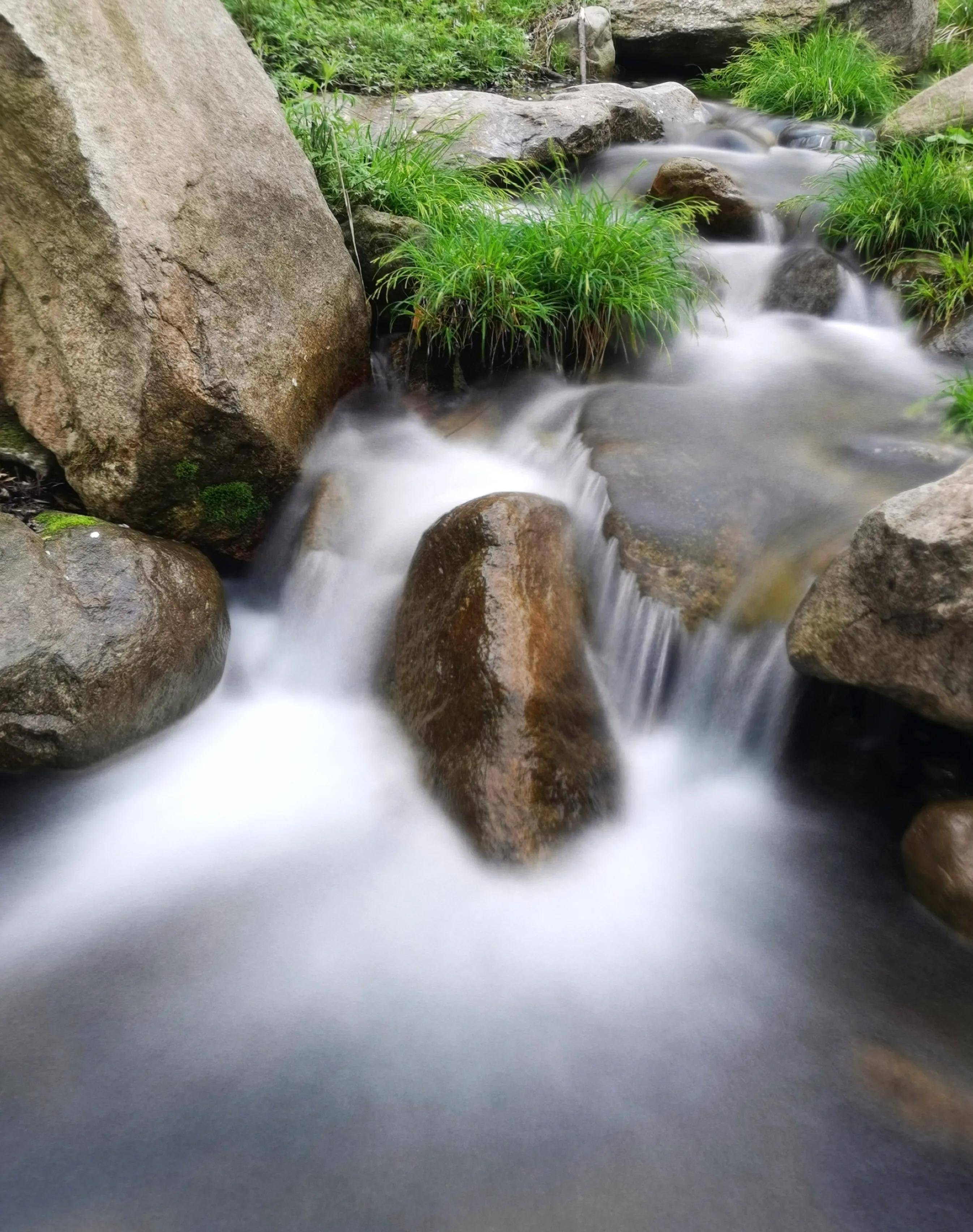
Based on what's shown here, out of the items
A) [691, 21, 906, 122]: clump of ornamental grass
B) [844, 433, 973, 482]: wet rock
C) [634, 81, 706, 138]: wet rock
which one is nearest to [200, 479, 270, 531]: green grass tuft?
[844, 433, 973, 482]: wet rock

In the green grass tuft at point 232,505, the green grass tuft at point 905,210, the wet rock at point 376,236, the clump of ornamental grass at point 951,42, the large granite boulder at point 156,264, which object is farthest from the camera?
the clump of ornamental grass at point 951,42

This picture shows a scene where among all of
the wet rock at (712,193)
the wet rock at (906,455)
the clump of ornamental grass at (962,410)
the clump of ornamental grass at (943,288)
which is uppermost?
the wet rock at (712,193)

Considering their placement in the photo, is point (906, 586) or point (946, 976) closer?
point (946, 976)

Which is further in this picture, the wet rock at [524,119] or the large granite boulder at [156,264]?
the wet rock at [524,119]

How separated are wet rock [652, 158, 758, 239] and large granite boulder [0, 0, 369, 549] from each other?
2.71 meters

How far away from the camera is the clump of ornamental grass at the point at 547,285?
414 centimetres

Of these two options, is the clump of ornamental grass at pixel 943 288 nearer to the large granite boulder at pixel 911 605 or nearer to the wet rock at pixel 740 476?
the wet rock at pixel 740 476

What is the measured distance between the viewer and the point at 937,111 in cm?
563

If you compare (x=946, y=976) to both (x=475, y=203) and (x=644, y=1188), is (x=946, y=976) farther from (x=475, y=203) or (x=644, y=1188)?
(x=475, y=203)

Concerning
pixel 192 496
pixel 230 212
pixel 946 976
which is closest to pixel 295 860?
pixel 192 496

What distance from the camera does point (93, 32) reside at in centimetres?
304

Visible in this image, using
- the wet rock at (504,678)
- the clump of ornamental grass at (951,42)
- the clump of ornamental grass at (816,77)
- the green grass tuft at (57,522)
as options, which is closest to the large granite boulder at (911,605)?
the wet rock at (504,678)

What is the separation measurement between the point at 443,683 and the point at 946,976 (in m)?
1.72

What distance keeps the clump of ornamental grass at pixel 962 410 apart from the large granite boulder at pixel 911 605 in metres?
1.43
